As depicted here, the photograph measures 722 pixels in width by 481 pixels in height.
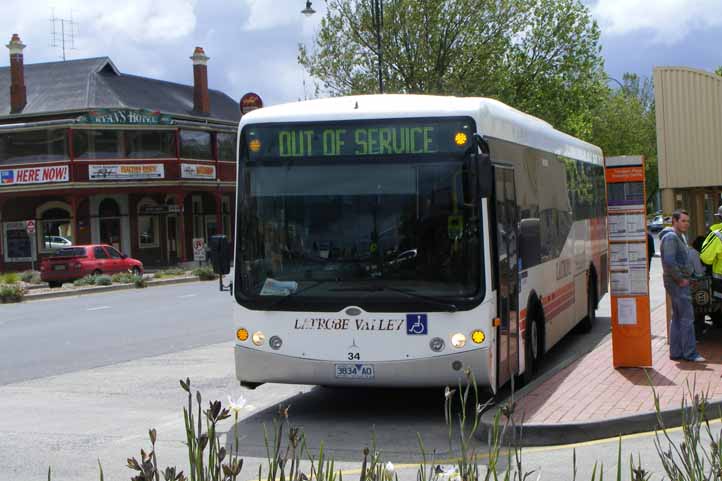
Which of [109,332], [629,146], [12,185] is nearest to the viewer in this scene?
[109,332]

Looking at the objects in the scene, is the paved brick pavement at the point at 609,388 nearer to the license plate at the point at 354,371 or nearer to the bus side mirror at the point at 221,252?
the license plate at the point at 354,371

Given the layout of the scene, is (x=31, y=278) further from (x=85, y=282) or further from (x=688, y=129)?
(x=688, y=129)

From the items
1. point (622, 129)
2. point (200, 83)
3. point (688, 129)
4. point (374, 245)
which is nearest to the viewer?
point (374, 245)

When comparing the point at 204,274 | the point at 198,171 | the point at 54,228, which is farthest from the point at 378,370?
the point at 54,228

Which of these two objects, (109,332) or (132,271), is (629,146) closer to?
(132,271)

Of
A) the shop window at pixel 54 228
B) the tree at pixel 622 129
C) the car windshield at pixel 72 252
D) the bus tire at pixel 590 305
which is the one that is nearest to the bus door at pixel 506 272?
the bus tire at pixel 590 305

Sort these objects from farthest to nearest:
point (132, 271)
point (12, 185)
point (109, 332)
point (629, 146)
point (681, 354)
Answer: point (629, 146)
point (12, 185)
point (132, 271)
point (109, 332)
point (681, 354)

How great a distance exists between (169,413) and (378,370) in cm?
239

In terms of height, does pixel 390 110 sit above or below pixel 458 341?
above

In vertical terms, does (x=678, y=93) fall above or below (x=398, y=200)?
above

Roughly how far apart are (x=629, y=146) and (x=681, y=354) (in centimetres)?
6822

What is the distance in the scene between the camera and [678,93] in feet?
54.0

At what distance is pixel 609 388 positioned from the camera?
10.4 m

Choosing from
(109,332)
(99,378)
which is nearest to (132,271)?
(109,332)
